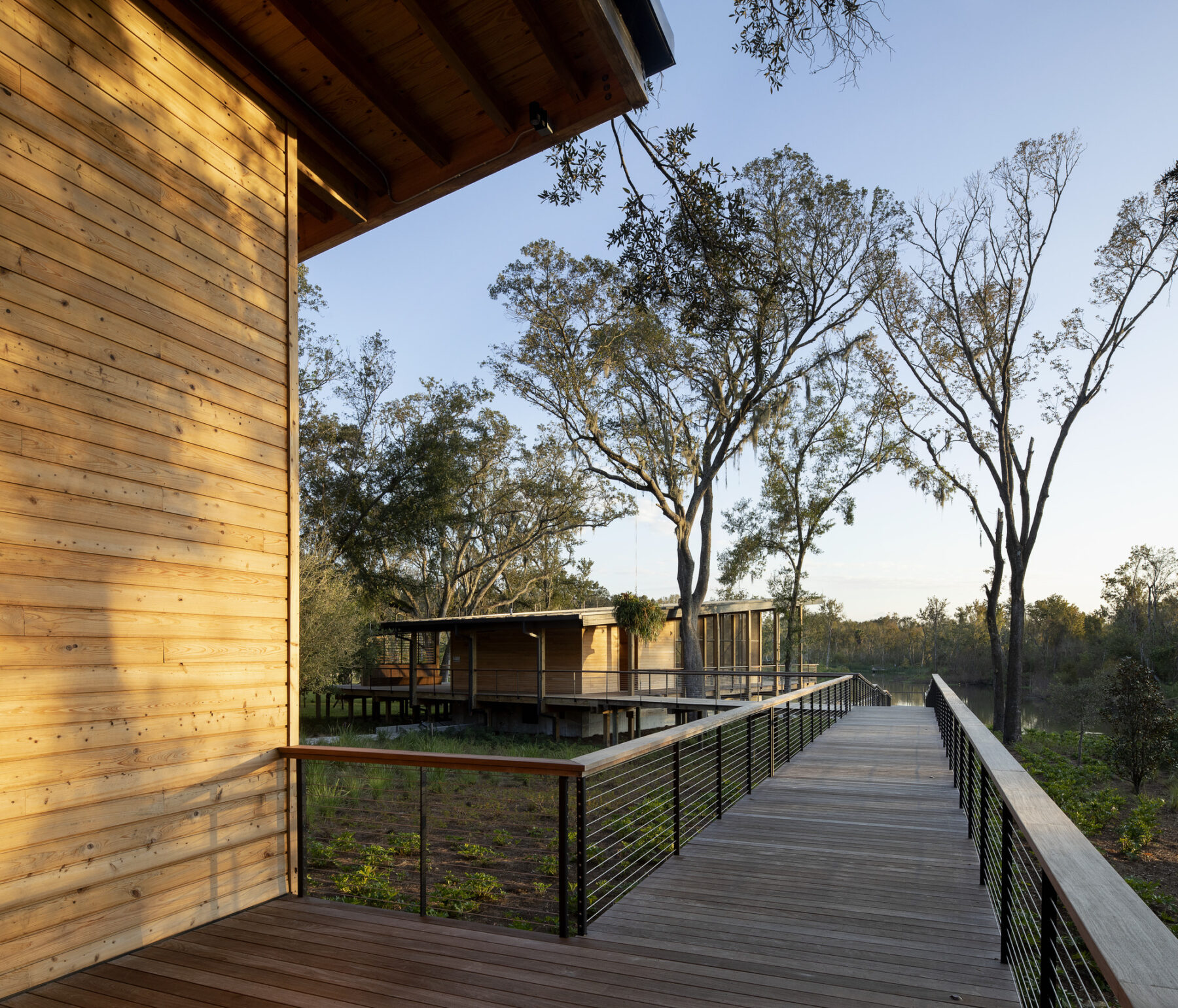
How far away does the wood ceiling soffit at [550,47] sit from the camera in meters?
3.93

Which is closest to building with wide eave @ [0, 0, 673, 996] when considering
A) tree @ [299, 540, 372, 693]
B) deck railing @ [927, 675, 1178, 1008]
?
deck railing @ [927, 675, 1178, 1008]

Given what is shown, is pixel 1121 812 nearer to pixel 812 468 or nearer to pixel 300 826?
pixel 300 826

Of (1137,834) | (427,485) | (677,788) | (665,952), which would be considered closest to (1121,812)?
(1137,834)

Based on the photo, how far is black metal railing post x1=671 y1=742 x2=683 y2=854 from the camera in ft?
16.0

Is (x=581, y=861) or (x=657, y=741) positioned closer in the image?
(x=581, y=861)

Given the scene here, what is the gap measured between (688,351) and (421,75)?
52.2ft

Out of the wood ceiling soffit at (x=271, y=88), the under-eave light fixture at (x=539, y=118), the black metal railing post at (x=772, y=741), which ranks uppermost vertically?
the wood ceiling soffit at (x=271, y=88)

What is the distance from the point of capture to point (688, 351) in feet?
65.3

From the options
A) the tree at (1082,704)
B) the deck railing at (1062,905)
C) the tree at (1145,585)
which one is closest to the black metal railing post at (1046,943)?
the deck railing at (1062,905)

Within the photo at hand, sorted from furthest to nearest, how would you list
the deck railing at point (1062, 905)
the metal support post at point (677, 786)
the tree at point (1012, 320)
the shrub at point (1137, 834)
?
the tree at point (1012, 320) < the shrub at point (1137, 834) < the metal support post at point (677, 786) < the deck railing at point (1062, 905)

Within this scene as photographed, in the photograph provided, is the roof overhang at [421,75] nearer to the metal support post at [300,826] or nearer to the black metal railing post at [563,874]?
the metal support post at [300,826]

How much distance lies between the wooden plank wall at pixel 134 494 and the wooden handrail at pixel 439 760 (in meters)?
0.26

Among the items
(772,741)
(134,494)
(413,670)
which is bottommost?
(413,670)

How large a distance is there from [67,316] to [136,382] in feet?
1.22
